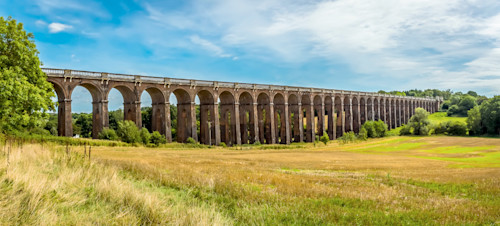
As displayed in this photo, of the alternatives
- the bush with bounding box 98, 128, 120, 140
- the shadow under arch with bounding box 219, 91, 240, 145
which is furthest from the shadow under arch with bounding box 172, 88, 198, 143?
the bush with bounding box 98, 128, 120, 140

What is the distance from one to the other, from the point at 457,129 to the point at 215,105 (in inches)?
2575

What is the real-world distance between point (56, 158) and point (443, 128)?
97.3 m

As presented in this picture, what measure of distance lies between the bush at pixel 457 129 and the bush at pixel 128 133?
79.1 metres

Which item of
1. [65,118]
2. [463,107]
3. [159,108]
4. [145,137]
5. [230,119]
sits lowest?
[145,137]

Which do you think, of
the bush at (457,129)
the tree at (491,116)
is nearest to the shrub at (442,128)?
the bush at (457,129)

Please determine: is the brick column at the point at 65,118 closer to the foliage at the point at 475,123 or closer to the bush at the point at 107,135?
the bush at the point at 107,135

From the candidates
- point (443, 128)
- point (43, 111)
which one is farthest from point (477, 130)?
point (43, 111)

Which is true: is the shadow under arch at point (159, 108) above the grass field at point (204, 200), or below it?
above

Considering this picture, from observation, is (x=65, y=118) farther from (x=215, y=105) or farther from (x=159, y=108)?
(x=215, y=105)

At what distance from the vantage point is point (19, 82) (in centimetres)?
2455

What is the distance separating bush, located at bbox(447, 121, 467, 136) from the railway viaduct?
23793 mm

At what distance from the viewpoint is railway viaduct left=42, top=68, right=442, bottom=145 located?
1762 inches

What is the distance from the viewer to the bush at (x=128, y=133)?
45562 millimetres

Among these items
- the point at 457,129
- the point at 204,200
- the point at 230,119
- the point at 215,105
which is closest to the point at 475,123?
the point at 457,129
